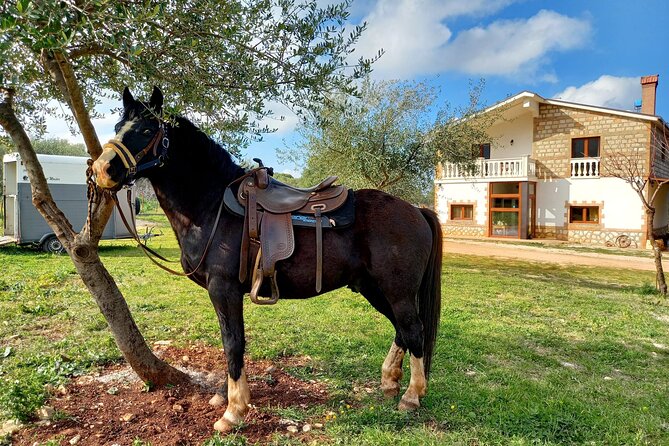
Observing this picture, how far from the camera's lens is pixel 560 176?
20094mm

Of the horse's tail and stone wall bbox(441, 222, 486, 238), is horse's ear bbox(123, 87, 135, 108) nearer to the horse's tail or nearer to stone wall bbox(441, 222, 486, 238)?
the horse's tail

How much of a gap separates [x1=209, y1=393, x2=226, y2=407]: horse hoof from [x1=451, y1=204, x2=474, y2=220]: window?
69.0ft

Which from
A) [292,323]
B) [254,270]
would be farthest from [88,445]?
[292,323]

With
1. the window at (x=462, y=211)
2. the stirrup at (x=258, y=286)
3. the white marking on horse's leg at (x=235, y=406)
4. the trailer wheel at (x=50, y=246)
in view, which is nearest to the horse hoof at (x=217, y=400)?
the white marking on horse's leg at (x=235, y=406)

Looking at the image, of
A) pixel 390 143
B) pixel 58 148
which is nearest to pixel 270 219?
pixel 390 143

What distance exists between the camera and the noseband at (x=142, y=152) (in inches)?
106

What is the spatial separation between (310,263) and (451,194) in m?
21.0

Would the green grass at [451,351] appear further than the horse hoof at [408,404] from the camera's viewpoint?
No

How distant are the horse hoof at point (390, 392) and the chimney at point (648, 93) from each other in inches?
964

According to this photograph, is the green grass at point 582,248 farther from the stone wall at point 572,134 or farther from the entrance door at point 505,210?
the stone wall at point 572,134

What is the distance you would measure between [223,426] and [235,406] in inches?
6.0

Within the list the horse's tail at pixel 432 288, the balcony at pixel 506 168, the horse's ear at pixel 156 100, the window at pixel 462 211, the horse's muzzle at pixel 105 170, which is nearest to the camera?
the horse's muzzle at pixel 105 170

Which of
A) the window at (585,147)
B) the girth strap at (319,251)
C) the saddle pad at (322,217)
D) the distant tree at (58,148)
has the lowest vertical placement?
the girth strap at (319,251)

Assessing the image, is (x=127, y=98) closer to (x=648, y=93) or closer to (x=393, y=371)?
(x=393, y=371)
